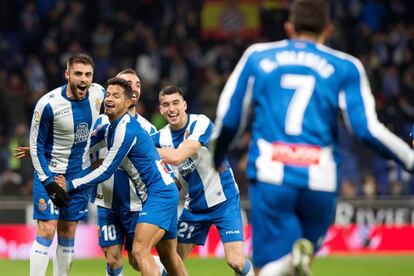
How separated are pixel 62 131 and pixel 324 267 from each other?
6281mm

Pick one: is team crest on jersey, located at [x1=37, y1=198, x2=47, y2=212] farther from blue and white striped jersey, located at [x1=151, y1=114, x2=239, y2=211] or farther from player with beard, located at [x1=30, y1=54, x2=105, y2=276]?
blue and white striped jersey, located at [x1=151, y1=114, x2=239, y2=211]

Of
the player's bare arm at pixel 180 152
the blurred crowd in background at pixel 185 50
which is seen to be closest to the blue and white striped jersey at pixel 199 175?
the player's bare arm at pixel 180 152

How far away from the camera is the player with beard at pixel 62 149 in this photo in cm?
924

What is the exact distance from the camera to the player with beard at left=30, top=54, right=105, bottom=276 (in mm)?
9242

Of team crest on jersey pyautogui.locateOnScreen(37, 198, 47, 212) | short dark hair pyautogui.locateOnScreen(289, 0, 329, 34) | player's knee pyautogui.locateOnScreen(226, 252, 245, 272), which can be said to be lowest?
player's knee pyautogui.locateOnScreen(226, 252, 245, 272)

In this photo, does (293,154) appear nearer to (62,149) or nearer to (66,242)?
(62,149)

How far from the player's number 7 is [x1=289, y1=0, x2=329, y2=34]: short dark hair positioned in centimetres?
27

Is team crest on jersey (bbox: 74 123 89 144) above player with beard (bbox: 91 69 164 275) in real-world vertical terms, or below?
above

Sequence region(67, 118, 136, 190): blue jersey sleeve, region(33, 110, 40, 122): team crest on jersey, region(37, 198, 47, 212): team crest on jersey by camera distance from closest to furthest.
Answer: region(67, 118, 136, 190): blue jersey sleeve, region(33, 110, 40, 122): team crest on jersey, region(37, 198, 47, 212): team crest on jersey

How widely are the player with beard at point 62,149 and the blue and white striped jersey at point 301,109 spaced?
3.72m

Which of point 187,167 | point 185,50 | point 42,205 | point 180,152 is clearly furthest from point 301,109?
point 185,50

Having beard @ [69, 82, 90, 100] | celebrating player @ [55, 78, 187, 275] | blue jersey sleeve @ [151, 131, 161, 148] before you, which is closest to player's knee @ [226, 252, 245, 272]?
celebrating player @ [55, 78, 187, 275]

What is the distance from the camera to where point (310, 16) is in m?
5.62

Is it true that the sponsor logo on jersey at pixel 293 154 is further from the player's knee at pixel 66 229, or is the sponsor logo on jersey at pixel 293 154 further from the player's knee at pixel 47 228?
the player's knee at pixel 66 229
